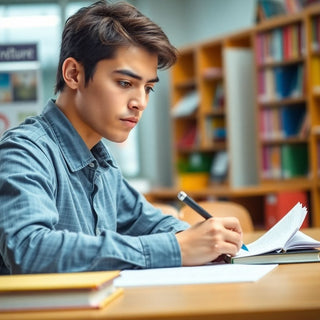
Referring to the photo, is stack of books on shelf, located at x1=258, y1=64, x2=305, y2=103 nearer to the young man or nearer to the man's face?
the young man

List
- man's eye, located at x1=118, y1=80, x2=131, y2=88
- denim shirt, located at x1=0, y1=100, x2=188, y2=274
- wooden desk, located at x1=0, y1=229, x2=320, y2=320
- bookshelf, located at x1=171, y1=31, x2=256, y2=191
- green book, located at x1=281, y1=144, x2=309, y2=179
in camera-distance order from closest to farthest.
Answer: wooden desk, located at x1=0, y1=229, x2=320, y2=320
denim shirt, located at x1=0, y1=100, x2=188, y2=274
man's eye, located at x1=118, y1=80, x2=131, y2=88
green book, located at x1=281, y1=144, x2=309, y2=179
bookshelf, located at x1=171, y1=31, x2=256, y2=191

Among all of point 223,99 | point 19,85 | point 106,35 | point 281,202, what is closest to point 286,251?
point 106,35

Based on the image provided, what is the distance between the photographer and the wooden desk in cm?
104

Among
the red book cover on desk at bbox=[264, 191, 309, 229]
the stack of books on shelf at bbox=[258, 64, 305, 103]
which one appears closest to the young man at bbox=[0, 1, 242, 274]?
the red book cover on desk at bbox=[264, 191, 309, 229]

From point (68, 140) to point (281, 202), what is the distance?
3934 mm

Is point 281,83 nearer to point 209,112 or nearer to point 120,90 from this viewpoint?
point 209,112

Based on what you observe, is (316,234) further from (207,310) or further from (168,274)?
(207,310)

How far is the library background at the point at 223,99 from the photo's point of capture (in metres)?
5.41

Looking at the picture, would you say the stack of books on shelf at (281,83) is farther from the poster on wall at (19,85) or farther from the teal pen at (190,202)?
the teal pen at (190,202)

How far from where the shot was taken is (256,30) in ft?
19.9

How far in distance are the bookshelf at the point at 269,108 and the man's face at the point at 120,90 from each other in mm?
3878

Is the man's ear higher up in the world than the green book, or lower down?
higher up

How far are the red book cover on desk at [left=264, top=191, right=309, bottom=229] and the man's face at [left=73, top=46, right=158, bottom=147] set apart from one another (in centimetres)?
389

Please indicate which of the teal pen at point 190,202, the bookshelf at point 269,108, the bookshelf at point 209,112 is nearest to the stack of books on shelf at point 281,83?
the bookshelf at point 269,108
